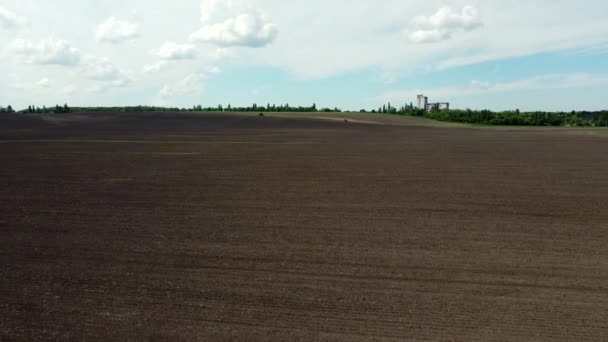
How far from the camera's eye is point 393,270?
266 inches

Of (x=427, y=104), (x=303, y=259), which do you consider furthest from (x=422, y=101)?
(x=303, y=259)

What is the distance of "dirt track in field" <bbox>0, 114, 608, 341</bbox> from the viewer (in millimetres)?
5207

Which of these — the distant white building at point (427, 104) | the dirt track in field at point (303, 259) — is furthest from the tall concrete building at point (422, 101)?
the dirt track in field at point (303, 259)

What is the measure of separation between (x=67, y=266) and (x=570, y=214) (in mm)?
9396

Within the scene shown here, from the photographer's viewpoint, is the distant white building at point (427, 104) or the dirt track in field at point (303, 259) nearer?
the dirt track in field at point (303, 259)

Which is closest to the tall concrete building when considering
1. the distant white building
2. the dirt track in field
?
the distant white building

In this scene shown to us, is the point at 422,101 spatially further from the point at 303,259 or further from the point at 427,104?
the point at 303,259

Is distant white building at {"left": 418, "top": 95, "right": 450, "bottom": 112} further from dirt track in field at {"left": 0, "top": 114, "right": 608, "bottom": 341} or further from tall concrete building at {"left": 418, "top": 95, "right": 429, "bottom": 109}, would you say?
dirt track in field at {"left": 0, "top": 114, "right": 608, "bottom": 341}

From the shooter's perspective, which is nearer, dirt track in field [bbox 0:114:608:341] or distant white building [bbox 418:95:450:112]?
dirt track in field [bbox 0:114:608:341]

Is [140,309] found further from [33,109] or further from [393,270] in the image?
[33,109]

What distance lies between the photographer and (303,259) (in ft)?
23.7

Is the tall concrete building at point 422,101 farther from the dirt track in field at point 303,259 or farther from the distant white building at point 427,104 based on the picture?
the dirt track in field at point 303,259

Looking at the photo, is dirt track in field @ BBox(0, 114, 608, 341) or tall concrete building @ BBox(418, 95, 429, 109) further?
tall concrete building @ BBox(418, 95, 429, 109)

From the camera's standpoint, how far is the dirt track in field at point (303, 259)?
5207mm
